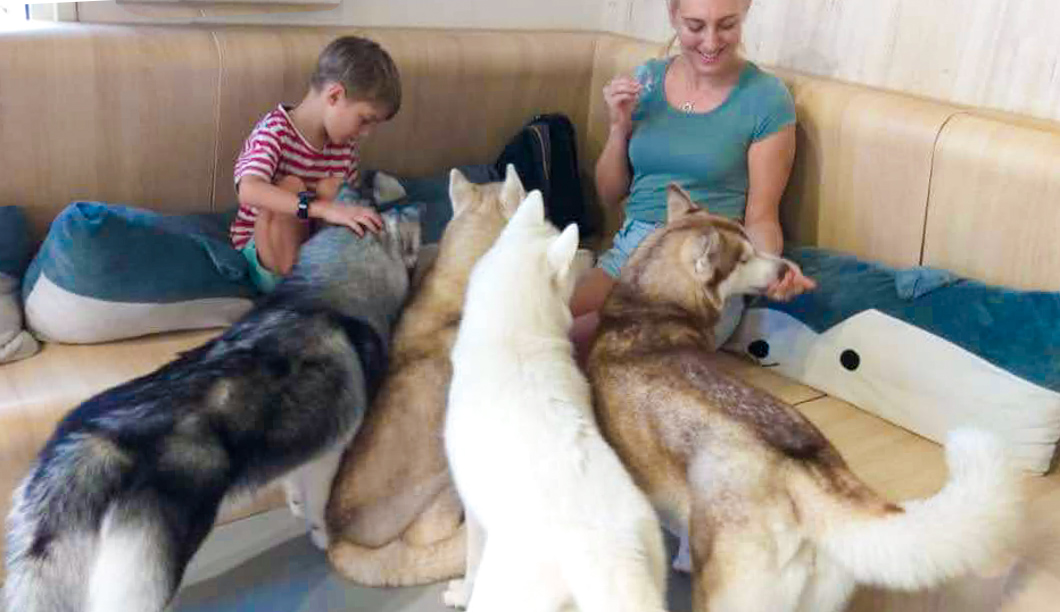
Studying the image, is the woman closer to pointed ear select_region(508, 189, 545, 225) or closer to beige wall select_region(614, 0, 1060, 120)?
beige wall select_region(614, 0, 1060, 120)

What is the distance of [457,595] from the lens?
1.82 meters

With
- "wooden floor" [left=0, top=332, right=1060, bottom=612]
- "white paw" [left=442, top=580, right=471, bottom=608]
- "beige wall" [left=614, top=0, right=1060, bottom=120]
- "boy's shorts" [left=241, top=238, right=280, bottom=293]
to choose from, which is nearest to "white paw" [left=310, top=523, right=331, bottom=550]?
"white paw" [left=442, top=580, right=471, bottom=608]

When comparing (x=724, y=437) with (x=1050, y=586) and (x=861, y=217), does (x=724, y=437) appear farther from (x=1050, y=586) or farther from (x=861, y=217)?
(x=861, y=217)

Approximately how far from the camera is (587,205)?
122 inches

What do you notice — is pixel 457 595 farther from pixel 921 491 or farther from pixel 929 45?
pixel 929 45

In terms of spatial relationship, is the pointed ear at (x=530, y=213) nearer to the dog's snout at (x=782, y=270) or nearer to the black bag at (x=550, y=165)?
the dog's snout at (x=782, y=270)

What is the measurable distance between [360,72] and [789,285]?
1166 millimetres

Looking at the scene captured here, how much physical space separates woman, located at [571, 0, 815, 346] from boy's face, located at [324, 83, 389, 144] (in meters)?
0.64

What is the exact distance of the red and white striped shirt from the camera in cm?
229

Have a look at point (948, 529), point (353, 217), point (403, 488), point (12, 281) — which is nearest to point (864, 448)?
point (948, 529)

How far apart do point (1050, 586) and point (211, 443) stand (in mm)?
1459

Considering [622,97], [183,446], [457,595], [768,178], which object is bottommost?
[457,595]

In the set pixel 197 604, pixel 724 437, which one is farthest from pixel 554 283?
pixel 197 604

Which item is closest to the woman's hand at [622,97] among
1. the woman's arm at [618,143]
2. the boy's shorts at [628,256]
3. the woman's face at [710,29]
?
the woman's arm at [618,143]
